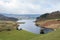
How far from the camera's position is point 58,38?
23.6 metres

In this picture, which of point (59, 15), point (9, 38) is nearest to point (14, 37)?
point (9, 38)

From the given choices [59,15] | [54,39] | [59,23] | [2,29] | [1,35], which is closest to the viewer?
[54,39]

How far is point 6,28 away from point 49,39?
70.5 ft

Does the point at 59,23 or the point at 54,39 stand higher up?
the point at 54,39

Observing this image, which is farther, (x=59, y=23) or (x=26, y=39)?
(x=59, y=23)

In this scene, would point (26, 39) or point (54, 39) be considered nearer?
point (54, 39)

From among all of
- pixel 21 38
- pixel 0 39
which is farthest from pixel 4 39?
pixel 21 38

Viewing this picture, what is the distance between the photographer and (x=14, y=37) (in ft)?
112

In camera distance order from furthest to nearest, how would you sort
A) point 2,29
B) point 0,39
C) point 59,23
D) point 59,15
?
point 59,15 → point 59,23 → point 2,29 → point 0,39

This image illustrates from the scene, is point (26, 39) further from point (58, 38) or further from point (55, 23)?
point (55, 23)

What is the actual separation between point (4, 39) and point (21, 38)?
350 cm

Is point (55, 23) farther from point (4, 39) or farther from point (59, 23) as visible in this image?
point (4, 39)

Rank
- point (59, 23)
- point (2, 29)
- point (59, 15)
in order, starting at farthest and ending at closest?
point (59, 15) → point (59, 23) → point (2, 29)

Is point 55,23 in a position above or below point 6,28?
below
